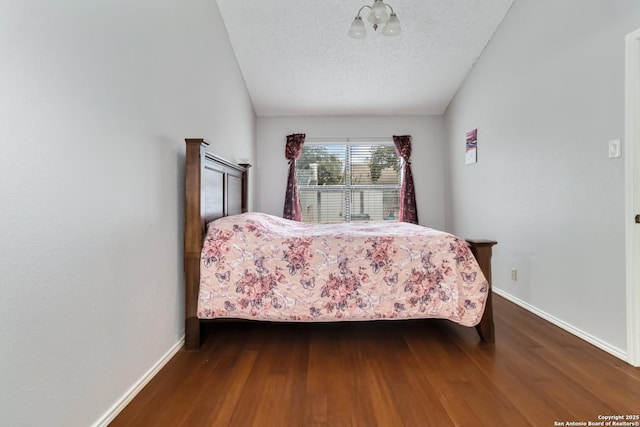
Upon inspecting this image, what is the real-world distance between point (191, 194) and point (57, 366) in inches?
43.4

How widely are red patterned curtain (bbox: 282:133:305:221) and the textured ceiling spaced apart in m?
0.41

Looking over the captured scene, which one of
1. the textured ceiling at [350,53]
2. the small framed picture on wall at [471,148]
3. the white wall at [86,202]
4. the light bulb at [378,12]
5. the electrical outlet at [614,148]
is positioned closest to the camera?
the white wall at [86,202]

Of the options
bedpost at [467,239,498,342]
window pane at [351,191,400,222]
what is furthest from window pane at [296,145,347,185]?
bedpost at [467,239,498,342]

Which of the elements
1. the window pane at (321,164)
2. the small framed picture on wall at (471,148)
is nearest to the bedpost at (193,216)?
the window pane at (321,164)

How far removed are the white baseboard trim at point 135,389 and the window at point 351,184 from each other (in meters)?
3.10

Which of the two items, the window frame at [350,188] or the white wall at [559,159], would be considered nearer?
the white wall at [559,159]

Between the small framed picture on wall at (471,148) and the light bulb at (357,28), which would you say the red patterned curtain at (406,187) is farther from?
the light bulb at (357,28)

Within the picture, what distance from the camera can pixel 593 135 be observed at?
6.78 feet

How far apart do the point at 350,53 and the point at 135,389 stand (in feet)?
11.4

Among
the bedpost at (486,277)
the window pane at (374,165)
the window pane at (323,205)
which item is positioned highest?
the window pane at (374,165)

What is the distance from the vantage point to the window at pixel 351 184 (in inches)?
192

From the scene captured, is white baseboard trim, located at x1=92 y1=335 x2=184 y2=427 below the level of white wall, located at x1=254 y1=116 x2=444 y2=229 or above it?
below

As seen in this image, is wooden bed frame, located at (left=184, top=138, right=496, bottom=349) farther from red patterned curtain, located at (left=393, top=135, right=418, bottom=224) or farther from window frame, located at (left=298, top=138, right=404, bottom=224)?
window frame, located at (left=298, top=138, right=404, bottom=224)

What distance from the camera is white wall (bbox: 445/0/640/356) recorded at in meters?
1.94
